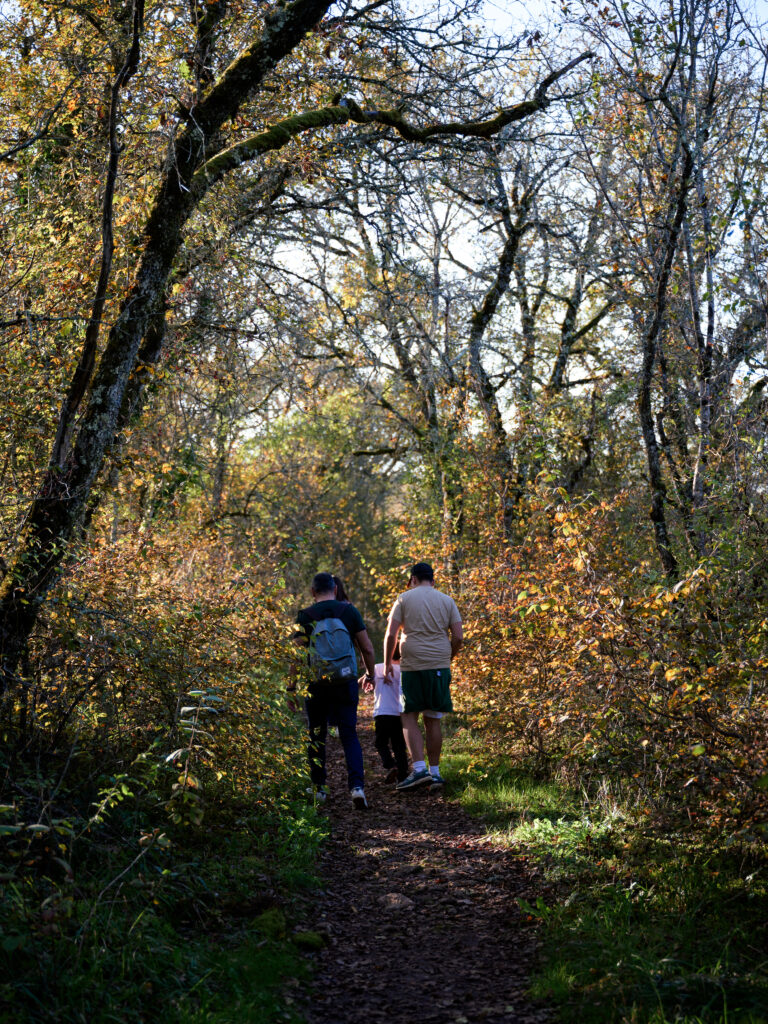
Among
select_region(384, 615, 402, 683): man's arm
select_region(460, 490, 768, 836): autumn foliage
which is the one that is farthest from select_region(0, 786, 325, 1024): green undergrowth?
select_region(384, 615, 402, 683): man's arm

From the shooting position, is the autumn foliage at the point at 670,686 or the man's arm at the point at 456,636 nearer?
the autumn foliage at the point at 670,686

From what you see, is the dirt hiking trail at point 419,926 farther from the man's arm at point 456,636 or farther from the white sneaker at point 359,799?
the man's arm at point 456,636

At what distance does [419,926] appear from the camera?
484cm

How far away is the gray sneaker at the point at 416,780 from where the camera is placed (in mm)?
7766

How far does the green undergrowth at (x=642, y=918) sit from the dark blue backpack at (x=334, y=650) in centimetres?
181

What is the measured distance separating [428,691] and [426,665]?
0.24 metres

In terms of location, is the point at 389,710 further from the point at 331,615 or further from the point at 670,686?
the point at 670,686

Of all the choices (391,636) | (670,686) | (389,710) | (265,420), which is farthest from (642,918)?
(265,420)

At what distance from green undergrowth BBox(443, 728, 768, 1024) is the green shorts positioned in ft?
5.45

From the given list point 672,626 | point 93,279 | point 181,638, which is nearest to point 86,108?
Result: point 93,279

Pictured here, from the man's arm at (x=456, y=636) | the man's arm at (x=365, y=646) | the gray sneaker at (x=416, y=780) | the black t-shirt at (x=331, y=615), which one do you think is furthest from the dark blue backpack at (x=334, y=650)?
the gray sneaker at (x=416, y=780)

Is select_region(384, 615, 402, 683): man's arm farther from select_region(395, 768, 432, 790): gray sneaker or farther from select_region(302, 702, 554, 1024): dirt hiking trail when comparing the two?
select_region(302, 702, 554, 1024): dirt hiking trail

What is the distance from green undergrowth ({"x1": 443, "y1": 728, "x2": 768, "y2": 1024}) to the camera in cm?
344

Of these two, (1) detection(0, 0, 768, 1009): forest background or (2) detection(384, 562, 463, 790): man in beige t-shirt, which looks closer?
(1) detection(0, 0, 768, 1009): forest background
